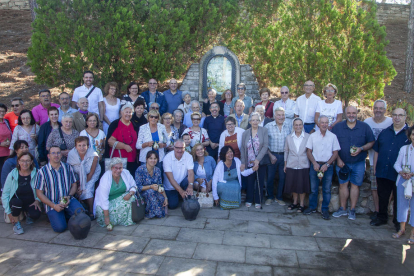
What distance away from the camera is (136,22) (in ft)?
27.3

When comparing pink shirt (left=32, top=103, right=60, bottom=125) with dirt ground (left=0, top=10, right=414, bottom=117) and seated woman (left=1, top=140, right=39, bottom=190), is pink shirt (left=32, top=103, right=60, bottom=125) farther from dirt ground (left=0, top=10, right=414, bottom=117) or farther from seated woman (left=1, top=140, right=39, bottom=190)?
dirt ground (left=0, top=10, right=414, bottom=117)

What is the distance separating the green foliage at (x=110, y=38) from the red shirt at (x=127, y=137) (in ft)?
9.84

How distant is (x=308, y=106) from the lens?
6152mm

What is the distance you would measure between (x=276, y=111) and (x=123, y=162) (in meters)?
2.77

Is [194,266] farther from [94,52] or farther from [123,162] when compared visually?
[94,52]

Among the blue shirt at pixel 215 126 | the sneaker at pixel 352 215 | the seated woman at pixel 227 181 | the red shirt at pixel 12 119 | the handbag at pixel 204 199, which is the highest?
the red shirt at pixel 12 119

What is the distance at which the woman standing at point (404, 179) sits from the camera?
179 inches

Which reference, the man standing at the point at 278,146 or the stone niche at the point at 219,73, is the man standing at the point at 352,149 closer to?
the man standing at the point at 278,146

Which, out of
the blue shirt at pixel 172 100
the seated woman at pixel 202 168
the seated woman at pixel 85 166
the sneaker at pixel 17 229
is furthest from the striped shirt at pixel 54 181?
the blue shirt at pixel 172 100

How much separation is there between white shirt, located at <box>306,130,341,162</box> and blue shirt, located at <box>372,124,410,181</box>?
2.09 ft

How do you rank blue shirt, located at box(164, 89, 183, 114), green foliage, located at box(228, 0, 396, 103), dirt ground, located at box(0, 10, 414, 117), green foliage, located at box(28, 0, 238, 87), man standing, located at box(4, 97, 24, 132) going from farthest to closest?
dirt ground, located at box(0, 10, 414, 117) → green foliage, located at box(28, 0, 238, 87) → green foliage, located at box(228, 0, 396, 103) → blue shirt, located at box(164, 89, 183, 114) → man standing, located at box(4, 97, 24, 132)

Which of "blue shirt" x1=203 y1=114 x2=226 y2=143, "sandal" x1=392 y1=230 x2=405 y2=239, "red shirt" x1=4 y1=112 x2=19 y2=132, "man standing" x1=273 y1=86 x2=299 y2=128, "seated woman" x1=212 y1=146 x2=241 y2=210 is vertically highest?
"man standing" x1=273 y1=86 x2=299 y2=128

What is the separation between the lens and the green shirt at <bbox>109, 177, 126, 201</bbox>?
193 inches

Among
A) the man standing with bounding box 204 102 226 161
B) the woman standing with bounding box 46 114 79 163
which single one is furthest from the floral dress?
the man standing with bounding box 204 102 226 161
